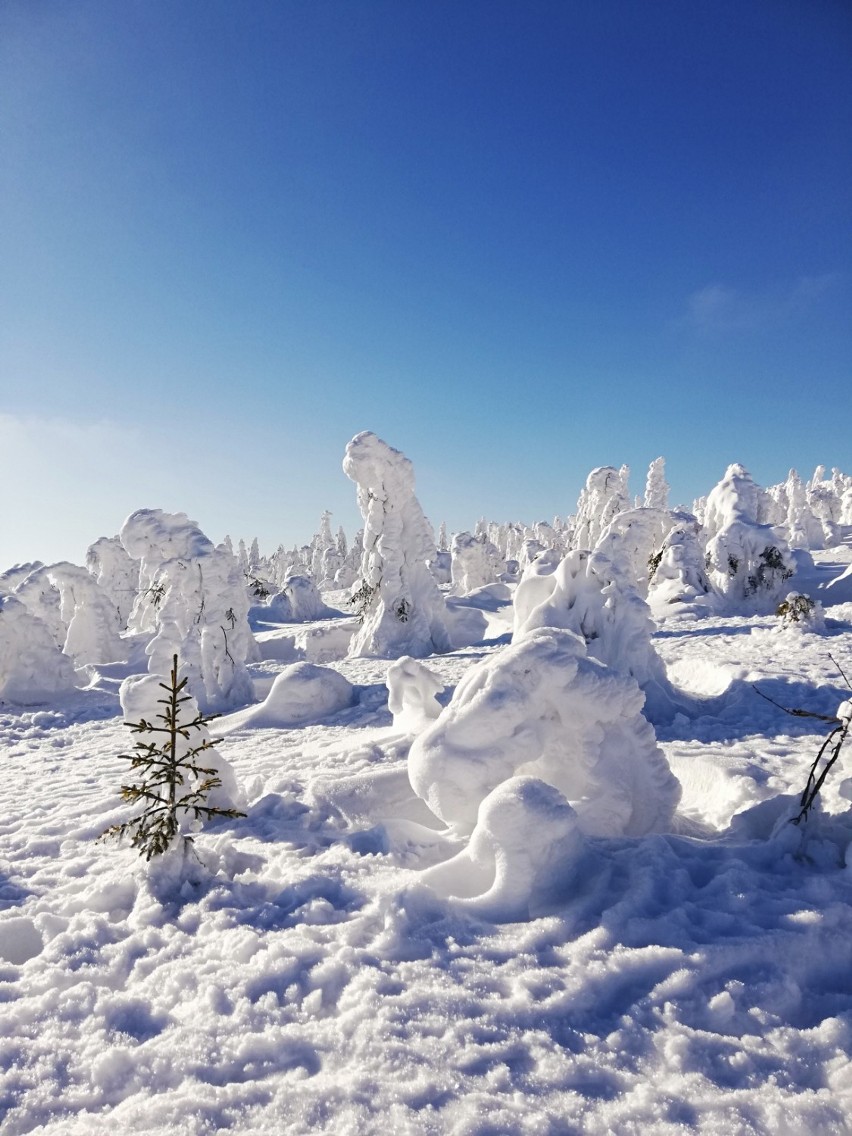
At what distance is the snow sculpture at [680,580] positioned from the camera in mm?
22062

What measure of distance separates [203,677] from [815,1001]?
14.7m

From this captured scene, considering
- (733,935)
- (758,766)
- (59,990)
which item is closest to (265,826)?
(59,990)

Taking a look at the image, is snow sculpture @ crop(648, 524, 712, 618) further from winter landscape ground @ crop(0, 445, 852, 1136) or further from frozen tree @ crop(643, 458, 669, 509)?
frozen tree @ crop(643, 458, 669, 509)

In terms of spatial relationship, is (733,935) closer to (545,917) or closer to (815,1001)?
(815,1001)

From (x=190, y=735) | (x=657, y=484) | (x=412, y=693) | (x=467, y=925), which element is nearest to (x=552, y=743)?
(x=467, y=925)

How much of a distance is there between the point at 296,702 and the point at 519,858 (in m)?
9.22

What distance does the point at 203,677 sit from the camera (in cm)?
1545

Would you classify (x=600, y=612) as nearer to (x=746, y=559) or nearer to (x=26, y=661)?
(x=746, y=559)

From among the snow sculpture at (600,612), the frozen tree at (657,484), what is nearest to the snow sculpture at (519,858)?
the snow sculpture at (600,612)

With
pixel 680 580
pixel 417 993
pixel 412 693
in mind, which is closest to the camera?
pixel 417 993

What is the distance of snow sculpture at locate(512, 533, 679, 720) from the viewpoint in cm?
1155

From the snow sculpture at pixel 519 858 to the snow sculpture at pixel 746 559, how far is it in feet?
68.1

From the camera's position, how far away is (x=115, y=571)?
3912 centimetres

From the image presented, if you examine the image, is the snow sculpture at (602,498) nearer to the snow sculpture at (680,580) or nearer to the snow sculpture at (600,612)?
the snow sculpture at (680,580)
